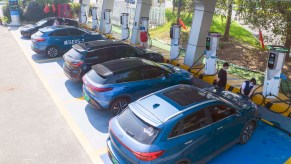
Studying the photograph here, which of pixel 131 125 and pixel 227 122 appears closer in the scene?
pixel 131 125

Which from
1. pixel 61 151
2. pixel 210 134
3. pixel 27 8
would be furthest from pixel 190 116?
pixel 27 8

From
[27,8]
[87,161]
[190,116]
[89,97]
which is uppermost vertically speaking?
[27,8]

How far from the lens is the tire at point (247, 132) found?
616 centimetres

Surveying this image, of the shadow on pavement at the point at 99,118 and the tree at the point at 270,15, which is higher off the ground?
the tree at the point at 270,15

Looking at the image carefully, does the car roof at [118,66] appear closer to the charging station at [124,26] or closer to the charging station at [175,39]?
the charging station at [175,39]

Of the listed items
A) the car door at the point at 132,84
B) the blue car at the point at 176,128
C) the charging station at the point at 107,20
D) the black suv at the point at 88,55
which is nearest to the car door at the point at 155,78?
the car door at the point at 132,84

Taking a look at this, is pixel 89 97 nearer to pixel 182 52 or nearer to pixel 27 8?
pixel 182 52

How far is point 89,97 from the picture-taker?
744cm

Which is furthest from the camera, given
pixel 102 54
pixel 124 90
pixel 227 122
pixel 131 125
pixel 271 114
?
pixel 102 54

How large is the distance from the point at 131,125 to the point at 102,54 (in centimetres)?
539

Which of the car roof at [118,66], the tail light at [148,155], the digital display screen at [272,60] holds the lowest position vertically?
the tail light at [148,155]

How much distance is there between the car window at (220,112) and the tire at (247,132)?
2.31ft

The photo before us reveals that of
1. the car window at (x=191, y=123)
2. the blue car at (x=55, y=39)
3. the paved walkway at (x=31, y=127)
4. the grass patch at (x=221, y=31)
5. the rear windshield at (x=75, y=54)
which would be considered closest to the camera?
the car window at (x=191, y=123)

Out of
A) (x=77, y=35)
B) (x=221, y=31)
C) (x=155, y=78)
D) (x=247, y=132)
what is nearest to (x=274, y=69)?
(x=247, y=132)
